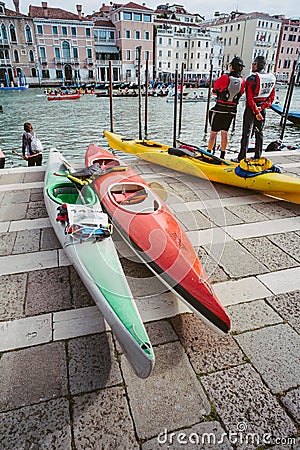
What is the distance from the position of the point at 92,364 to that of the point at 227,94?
15.9 ft

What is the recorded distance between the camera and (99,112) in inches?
809

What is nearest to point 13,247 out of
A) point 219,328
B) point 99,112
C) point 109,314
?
point 109,314

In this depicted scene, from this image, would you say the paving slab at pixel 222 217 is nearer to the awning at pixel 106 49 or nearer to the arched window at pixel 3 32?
the arched window at pixel 3 32

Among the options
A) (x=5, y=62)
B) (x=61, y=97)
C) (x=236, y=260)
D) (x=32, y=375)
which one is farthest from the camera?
(x=5, y=62)

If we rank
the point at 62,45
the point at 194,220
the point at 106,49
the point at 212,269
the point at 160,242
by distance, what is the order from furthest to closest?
the point at 106,49 → the point at 62,45 → the point at 194,220 → the point at 212,269 → the point at 160,242

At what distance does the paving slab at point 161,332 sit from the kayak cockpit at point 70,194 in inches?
66.5

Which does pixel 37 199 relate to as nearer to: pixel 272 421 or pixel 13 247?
pixel 13 247

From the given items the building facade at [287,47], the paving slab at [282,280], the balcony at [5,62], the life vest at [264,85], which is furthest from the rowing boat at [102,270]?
the building facade at [287,47]

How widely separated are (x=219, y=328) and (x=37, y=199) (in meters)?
3.35

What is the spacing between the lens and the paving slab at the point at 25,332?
83.4 inches

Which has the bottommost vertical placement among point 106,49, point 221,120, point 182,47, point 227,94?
point 221,120

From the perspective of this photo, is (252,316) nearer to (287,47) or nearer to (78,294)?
(78,294)

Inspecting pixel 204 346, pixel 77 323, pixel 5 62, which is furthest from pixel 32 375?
pixel 5 62

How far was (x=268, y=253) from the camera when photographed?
10.5 ft
